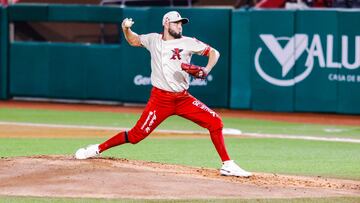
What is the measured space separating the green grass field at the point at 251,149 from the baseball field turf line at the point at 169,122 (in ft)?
0.06

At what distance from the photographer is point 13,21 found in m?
24.4

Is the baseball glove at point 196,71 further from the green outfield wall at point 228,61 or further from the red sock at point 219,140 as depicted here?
the green outfield wall at point 228,61

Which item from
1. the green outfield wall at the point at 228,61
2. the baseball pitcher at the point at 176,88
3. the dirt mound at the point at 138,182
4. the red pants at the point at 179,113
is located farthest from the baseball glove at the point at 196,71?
the green outfield wall at the point at 228,61

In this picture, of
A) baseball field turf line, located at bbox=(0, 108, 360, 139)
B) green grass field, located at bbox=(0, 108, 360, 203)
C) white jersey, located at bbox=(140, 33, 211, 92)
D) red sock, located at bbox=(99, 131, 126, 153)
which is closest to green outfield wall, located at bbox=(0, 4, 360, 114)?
baseball field turf line, located at bbox=(0, 108, 360, 139)

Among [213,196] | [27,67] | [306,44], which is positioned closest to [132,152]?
[213,196]

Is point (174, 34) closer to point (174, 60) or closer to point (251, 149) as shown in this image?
point (174, 60)

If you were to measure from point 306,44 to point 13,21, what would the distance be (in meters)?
7.21

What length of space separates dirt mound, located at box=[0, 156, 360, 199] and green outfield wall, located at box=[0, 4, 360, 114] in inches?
350

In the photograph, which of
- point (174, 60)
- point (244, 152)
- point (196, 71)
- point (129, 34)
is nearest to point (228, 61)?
point (244, 152)

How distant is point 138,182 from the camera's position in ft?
36.2

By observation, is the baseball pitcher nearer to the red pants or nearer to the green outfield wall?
the red pants

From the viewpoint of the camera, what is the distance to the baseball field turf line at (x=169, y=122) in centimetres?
1881

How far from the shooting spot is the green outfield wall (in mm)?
20859

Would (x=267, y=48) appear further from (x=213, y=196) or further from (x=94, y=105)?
(x=213, y=196)
